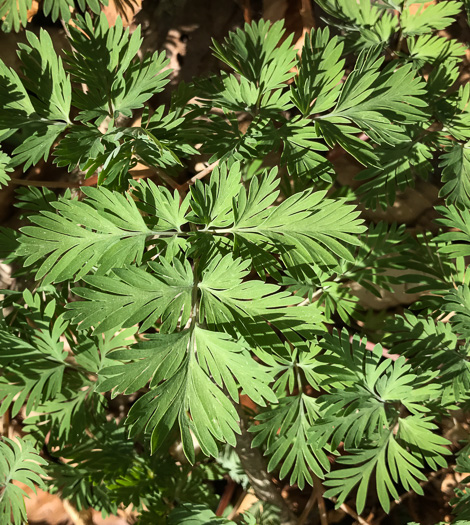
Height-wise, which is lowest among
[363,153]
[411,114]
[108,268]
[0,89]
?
[108,268]

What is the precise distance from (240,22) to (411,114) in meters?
1.18

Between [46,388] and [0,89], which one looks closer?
[0,89]

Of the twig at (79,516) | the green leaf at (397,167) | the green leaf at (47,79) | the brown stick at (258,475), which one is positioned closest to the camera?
the green leaf at (47,79)

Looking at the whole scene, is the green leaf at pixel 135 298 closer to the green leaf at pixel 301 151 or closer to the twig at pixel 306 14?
the green leaf at pixel 301 151

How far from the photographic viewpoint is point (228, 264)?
992mm

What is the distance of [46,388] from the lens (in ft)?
4.58

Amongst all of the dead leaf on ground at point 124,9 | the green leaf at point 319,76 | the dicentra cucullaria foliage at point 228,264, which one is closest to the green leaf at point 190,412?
the dicentra cucullaria foliage at point 228,264

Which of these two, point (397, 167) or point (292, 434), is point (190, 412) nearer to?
point (292, 434)

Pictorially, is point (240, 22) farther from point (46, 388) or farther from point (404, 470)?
point (404, 470)

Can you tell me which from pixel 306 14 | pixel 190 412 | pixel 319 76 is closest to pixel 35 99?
pixel 319 76

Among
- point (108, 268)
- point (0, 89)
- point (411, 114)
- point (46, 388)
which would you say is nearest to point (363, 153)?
point (411, 114)

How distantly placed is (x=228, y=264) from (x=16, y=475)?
94 centimetres

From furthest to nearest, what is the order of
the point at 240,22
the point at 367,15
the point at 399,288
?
the point at 240,22, the point at 399,288, the point at 367,15

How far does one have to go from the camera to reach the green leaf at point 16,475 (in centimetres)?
137
